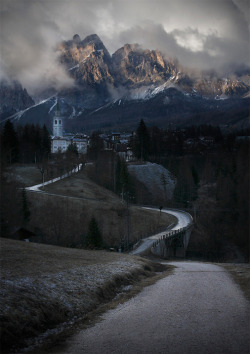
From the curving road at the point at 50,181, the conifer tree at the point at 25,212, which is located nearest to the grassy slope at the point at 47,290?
the conifer tree at the point at 25,212

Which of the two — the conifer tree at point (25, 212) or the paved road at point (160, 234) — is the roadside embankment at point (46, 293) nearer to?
the paved road at point (160, 234)

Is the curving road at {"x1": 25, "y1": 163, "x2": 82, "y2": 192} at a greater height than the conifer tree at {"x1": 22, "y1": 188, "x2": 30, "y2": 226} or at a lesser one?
greater

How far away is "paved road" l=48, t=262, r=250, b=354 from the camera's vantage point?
32.4 ft

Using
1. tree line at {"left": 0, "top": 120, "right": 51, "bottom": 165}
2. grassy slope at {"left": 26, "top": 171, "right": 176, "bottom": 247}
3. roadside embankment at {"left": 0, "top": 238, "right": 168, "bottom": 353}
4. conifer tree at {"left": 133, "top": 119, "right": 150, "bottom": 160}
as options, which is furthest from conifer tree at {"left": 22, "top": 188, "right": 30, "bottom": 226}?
conifer tree at {"left": 133, "top": 119, "right": 150, "bottom": 160}

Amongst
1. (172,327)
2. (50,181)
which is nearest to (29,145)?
(50,181)

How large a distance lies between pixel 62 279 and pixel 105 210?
221 feet

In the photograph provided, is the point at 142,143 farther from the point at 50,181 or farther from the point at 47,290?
the point at 47,290

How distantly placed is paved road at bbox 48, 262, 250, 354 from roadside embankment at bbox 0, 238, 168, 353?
144cm

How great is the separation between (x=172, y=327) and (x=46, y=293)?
5.82 m

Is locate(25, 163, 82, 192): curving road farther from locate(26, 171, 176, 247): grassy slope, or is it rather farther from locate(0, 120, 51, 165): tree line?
locate(0, 120, 51, 165): tree line

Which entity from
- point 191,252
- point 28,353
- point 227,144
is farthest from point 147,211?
point 227,144

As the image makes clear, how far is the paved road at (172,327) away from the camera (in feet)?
32.4

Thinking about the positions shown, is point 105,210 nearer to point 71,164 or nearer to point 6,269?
point 71,164

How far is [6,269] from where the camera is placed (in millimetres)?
17797
